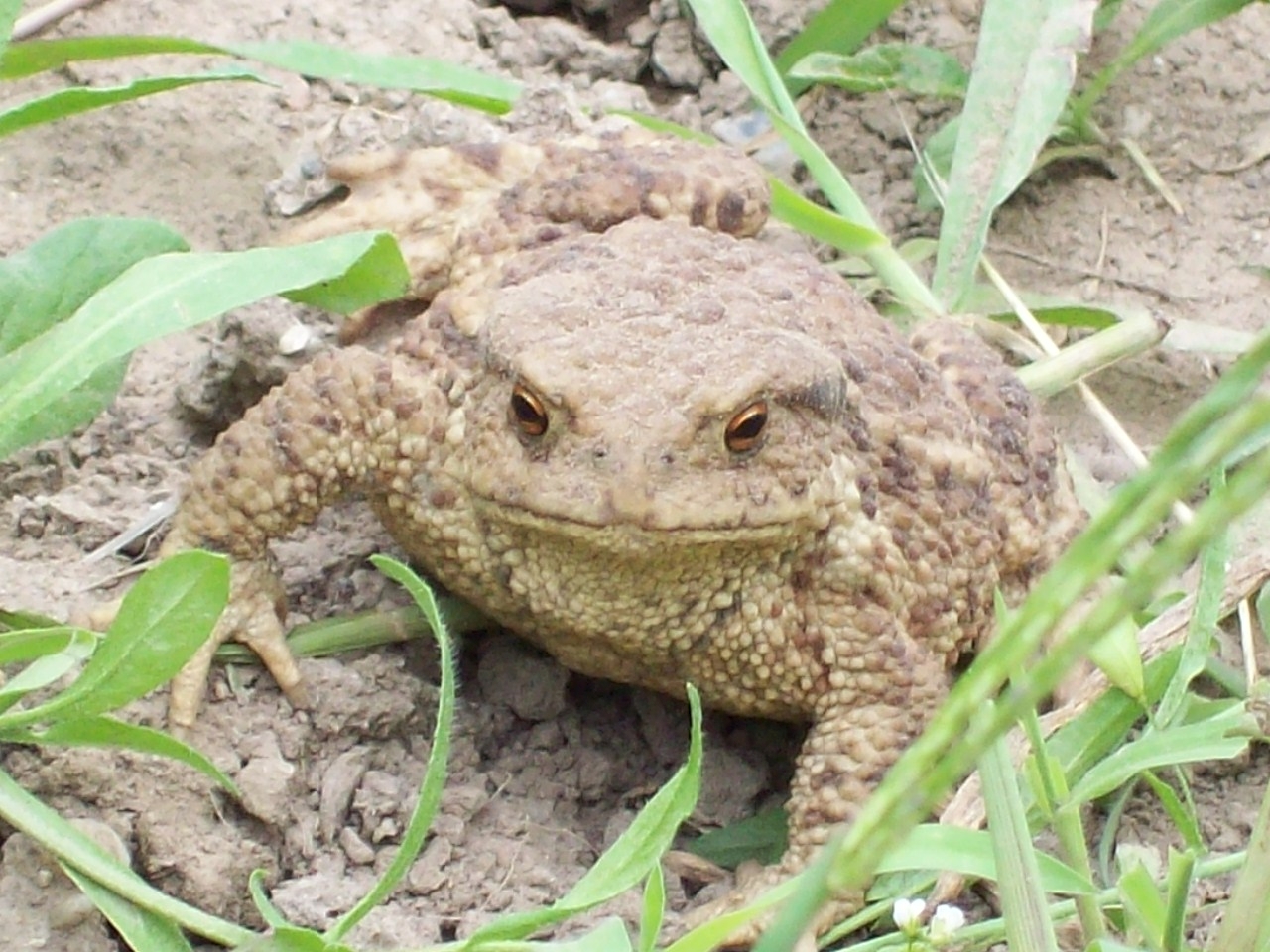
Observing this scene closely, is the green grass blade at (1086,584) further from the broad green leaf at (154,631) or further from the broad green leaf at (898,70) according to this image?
the broad green leaf at (898,70)

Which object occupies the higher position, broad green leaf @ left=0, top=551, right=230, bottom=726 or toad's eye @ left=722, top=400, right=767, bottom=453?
toad's eye @ left=722, top=400, right=767, bottom=453

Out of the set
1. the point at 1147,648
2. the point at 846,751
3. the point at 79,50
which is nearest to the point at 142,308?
the point at 79,50

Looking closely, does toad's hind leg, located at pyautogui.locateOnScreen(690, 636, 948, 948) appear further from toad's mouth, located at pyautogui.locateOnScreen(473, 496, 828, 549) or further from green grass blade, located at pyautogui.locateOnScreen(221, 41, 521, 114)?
green grass blade, located at pyautogui.locateOnScreen(221, 41, 521, 114)

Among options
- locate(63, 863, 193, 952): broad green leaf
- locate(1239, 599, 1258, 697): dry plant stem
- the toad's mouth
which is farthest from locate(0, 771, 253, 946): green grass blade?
locate(1239, 599, 1258, 697): dry plant stem

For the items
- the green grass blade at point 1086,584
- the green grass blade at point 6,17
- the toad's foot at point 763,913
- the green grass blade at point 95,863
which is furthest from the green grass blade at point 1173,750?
the green grass blade at point 6,17

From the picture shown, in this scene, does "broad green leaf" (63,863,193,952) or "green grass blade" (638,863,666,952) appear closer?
"green grass blade" (638,863,666,952)

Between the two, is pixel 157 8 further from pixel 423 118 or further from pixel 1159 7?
pixel 1159 7

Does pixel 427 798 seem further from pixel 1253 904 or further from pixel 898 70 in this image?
pixel 898 70
